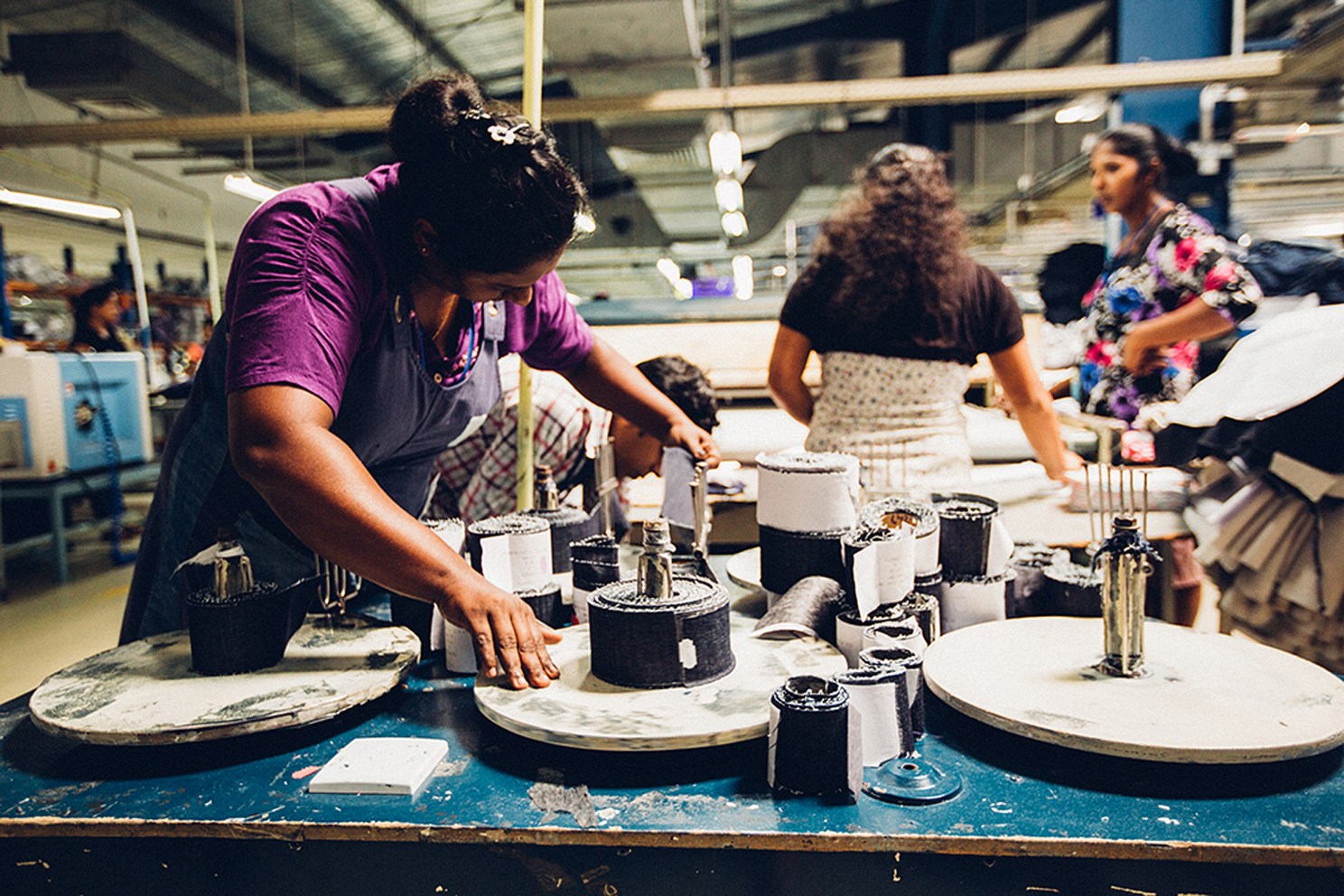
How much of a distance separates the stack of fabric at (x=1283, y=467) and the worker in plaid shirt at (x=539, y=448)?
3.48 feet

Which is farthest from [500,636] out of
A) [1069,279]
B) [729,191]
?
[729,191]

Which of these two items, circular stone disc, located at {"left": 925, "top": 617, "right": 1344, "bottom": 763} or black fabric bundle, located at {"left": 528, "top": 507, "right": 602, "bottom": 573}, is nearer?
circular stone disc, located at {"left": 925, "top": 617, "right": 1344, "bottom": 763}

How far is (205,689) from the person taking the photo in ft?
3.03

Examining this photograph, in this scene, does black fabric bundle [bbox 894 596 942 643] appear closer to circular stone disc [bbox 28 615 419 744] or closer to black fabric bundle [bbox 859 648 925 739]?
black fabric bundle [bbox 859 648 925 739]

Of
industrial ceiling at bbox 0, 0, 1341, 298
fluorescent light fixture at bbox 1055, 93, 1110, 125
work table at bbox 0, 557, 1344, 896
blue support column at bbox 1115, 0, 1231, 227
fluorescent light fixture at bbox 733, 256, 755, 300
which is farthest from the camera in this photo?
fluorescent light fixture at bbox 733, 256, 755, 300

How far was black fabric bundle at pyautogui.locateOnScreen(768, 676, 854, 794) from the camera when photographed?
0.76m

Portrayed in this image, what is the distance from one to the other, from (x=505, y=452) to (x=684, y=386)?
48cm

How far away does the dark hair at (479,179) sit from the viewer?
1012mm

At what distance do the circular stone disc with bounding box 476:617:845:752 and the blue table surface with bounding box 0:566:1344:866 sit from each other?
0.04 m

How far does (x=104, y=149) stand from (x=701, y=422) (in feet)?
28.8

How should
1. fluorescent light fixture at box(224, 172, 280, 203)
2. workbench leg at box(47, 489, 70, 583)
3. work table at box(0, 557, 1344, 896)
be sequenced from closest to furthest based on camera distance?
work table at box(0, 557, 1344, 896), workbench leg at box(47, 489, 70, 583), fluorescent light fixture at box(224, 172, 280, 203)

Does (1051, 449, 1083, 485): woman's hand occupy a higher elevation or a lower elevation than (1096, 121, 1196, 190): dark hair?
lower

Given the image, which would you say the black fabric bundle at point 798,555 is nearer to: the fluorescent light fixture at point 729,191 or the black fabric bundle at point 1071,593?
the black fabric bundle at point 1071,593

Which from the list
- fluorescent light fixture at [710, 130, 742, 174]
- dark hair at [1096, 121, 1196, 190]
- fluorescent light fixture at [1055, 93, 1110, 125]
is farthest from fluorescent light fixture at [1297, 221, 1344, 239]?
dark hair at [1096, 121, 1196, 190]
